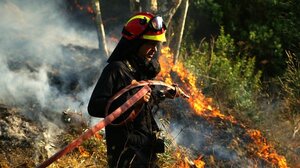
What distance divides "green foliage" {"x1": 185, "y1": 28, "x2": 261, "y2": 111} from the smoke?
2.25 m

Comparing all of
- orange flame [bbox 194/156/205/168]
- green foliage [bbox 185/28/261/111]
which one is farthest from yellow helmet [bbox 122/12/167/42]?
green foliage [bbox 185/28/261/111]

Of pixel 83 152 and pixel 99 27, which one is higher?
pixel 99 27

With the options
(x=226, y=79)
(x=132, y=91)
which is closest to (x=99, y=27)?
(x=226, y=79)

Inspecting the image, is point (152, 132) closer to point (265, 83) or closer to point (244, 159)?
point (244, 159)

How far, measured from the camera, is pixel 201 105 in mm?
8258

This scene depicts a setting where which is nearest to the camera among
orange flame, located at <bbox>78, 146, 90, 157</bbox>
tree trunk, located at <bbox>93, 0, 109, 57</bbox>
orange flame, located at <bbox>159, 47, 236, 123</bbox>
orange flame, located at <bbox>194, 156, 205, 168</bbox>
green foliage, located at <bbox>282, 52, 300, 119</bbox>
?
orange flame, located at <bbox>78, 146, 90, 157</bbox>

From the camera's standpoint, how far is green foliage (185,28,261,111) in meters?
8.96

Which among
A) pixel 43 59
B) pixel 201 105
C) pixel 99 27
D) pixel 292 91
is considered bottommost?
pixel 292 91

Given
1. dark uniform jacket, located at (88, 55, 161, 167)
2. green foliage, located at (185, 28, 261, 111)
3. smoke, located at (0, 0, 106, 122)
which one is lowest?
green foliage, located at (185, 28, 261, 111)

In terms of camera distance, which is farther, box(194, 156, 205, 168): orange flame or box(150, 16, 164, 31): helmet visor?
box(194, 156, 205, 168): orange flame

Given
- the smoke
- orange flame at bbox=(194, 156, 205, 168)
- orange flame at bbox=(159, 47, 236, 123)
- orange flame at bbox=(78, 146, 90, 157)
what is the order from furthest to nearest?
orange flame at bbox=(159, 47, 236, 123) < the smoke < orange flame at bbox=(194, 156, 205, 168) < orange flame at bbox=(78, 146, 90, 157)

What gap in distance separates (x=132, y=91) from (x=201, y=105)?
508cm

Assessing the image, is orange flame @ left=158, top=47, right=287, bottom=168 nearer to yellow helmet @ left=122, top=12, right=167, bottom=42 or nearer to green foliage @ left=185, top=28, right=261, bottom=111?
green foliage @ left=185, top=28, right=261, bottom=111

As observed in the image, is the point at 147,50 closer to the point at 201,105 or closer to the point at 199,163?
the point at 199,163
